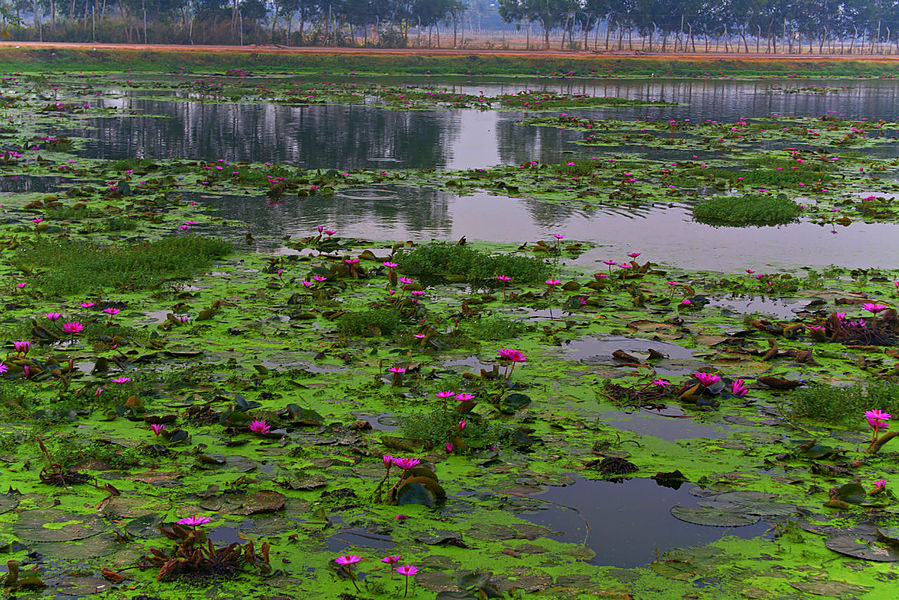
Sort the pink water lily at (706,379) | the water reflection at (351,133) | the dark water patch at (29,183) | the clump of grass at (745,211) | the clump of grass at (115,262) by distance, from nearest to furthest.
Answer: the pink water lily at (706,379) → the clump of grass at (115,262) → the clump of grass at (745,211) → the dark water patch at (29,183) → the water reflection at (351,133)

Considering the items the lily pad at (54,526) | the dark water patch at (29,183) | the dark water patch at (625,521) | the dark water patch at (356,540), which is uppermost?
the dark water patch at (29,183)

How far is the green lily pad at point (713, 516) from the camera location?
446 cm

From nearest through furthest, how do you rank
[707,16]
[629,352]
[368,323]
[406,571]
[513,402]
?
[406,571] → [513,402] → [629,352] → [368,323] → [707,16]

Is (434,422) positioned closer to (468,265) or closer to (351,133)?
(468,265)

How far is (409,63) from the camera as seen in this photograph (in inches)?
2490

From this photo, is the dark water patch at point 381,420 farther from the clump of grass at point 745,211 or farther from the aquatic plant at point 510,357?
the clump of grass at point 745,211

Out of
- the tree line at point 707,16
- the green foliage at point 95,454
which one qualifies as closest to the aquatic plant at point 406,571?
the green foliage at point 95,454

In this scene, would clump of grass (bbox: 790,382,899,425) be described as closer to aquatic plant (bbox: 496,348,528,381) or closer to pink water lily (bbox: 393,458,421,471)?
aquatic plant (bbox: 496,348,528,381)

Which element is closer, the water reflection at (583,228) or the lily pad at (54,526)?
the lily pad at (54,526)

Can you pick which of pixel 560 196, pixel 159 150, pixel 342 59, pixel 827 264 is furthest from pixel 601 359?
pixel 342 59

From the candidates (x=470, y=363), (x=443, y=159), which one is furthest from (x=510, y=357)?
(x=443, y=159)

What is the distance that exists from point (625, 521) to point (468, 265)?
5456mm

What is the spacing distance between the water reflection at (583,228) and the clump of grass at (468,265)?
1.10m

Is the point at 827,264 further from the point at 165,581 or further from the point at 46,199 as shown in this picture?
the point at 46,199
